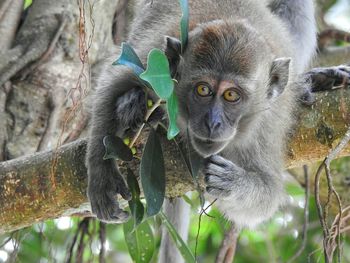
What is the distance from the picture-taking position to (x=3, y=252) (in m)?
5.16

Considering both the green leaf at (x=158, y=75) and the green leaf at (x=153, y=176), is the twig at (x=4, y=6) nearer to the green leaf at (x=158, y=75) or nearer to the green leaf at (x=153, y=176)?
the green leaf at (x=153, y=176)

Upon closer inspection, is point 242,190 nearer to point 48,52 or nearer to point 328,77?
point 328,77

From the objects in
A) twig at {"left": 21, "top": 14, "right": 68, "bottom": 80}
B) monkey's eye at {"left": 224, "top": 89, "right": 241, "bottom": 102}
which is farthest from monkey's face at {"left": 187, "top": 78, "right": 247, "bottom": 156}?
twig at {"left": 21, "top": 14, "right": 68, "bottom": 80}

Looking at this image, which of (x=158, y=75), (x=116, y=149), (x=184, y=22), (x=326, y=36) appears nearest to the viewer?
(x=158, y=75)

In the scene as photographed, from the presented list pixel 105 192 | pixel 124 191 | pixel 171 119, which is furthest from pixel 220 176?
pixel 171 119

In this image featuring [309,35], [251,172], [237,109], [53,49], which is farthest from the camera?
[309,35]

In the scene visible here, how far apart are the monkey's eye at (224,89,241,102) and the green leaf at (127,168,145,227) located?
639 millimetres

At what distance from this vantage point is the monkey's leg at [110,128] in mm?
3696

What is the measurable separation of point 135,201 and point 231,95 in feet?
2.46

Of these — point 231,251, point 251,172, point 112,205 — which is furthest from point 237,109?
point 231,251

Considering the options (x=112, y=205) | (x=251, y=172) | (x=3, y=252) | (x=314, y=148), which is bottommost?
(x=3, y=252)

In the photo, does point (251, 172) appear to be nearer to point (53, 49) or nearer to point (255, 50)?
point (255, 50)

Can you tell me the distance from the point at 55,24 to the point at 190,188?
79.8 inches

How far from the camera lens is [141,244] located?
162 inches
